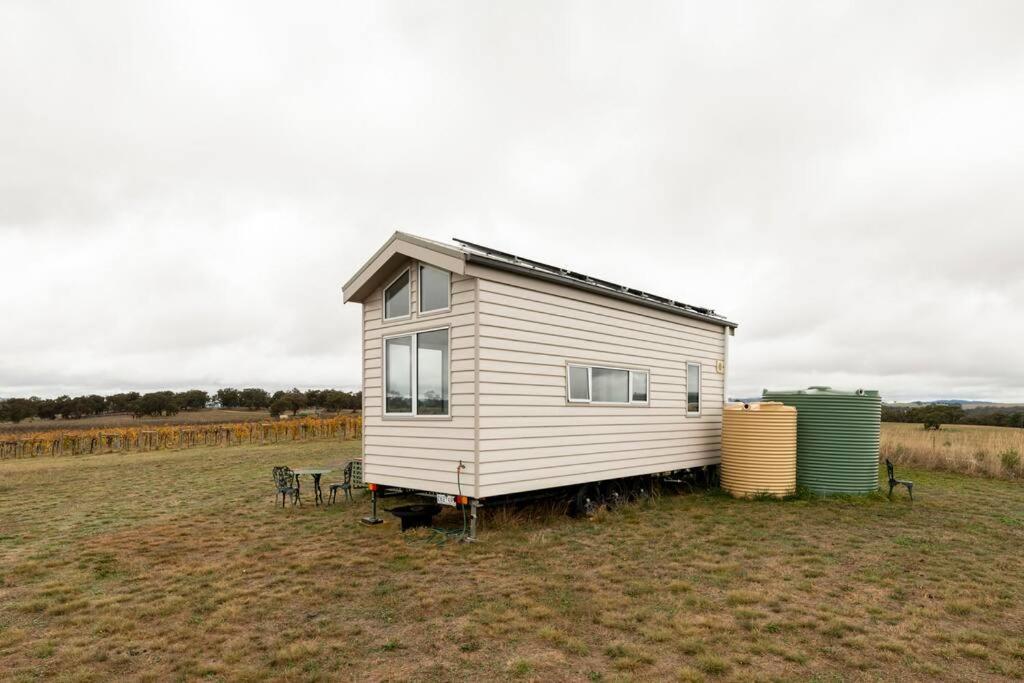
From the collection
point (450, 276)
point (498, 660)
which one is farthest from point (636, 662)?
point (450, 276)

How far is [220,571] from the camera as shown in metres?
6.96

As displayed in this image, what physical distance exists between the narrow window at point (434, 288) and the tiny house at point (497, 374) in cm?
3

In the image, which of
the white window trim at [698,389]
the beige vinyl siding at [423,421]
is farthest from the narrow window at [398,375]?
the white window trim at [698,389]

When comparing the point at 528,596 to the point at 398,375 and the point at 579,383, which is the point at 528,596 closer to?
the point at 579,383

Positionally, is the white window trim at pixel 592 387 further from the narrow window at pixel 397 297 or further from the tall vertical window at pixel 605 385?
the narrow window at pixel 397 297

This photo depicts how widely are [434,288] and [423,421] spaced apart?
2.14m

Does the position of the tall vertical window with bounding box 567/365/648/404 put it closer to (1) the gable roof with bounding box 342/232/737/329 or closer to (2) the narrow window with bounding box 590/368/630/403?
(2) the narrow window with bounding box 590/368/630/403

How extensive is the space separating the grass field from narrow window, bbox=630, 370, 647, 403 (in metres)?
2.10

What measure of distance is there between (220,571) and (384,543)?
214 cm

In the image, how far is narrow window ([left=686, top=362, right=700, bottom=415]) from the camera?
42.4ft

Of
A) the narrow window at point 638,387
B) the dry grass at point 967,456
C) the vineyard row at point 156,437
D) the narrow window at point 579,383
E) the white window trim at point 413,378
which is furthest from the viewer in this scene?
the vineyard row at point 156,437

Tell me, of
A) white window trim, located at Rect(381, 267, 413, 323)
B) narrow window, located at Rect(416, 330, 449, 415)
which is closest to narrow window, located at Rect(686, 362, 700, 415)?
narrow window, located at Rect(416, 330, 449, 415)

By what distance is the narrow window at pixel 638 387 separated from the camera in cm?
1105

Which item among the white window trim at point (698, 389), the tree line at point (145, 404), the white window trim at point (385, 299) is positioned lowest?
the tree line at point (145, 404)
